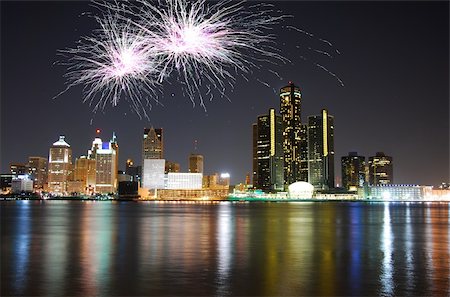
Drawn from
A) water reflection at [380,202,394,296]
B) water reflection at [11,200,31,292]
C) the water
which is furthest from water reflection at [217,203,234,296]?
water reflection at [11,200,31,292]

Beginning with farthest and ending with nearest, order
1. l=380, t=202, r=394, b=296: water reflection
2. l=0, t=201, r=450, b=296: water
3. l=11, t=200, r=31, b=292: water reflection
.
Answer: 1. l=11, t=200, r=31, b=292: water reflection
2. l=0, t=201, r=450, b=296: water
3. l=380, t=202, r=394, b=296: water reflection

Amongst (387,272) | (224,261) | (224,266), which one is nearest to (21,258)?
(224,261)

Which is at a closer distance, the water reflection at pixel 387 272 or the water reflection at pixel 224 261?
the water reflection at pixel 387 272

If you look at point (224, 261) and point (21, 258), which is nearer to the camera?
point (224, 261)

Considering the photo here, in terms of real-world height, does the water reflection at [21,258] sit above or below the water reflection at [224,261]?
Answer: below

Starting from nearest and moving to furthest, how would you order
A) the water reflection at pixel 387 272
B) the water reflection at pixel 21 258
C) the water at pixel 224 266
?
1. the water reflection at pixel 387 272
2. the water at pixel 224 266
3. the water reflection at pixel 21 258

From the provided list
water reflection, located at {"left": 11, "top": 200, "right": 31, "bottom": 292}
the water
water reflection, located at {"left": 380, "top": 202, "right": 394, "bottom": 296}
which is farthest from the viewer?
water reflection, located at {"left": 11, "top": 200, "right": 31, "bottom": 292}

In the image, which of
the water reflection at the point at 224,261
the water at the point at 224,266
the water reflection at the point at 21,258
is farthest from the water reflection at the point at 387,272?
the water reflection at the point at 21,258

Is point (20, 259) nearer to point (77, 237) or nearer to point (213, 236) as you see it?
point (77, 237)

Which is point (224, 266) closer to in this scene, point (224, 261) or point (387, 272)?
point (224, 261)

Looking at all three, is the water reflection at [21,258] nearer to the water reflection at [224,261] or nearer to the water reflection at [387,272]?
the water reflection at [224,261]

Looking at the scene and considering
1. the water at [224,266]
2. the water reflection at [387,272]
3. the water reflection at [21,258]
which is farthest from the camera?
the water reflection at [21,258]

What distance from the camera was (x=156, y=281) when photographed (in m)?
21.0

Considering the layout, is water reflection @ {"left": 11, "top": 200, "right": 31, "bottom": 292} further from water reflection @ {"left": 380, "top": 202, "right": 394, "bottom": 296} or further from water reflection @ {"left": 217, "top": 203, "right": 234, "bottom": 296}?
water reflection @ {"left": 380, "top": 202, "right": 394, "bottom": 296}
